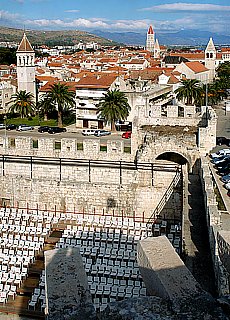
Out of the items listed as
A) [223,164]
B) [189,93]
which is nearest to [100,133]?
[189,93]

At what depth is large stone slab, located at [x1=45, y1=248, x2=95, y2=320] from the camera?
2555 mm

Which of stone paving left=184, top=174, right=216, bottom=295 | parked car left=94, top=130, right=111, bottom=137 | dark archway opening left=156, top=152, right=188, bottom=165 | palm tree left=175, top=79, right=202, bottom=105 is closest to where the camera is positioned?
stone paving left=184, top=174, right=216, bottom=295

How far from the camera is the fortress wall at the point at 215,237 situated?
5077mm

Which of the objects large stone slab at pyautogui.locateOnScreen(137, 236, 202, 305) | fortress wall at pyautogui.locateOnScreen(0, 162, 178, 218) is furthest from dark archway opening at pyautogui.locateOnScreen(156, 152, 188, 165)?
large stone slab at pyautogui.locateOnScreen(137, 236, 202, 305)

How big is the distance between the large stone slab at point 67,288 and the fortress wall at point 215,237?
1.69 metres

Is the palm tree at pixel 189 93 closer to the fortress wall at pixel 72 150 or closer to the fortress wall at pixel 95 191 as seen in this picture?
the fortress wall at pixel 72 150

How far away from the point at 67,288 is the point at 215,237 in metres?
3.86

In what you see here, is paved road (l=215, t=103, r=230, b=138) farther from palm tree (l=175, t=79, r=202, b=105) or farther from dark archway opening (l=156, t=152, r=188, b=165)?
dark archway opening (l=156, t=152, r=188, b=165)

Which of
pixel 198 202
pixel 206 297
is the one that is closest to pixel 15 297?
pixel 198 202

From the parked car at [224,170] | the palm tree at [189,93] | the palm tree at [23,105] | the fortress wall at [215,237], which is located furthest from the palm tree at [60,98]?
the fortress wall at [215,237]

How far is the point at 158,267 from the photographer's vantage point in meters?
3.32

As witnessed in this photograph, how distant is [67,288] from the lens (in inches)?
114

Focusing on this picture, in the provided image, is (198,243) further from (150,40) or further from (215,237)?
(150,40)

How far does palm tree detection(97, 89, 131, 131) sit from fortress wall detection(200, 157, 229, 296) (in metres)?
20.0
